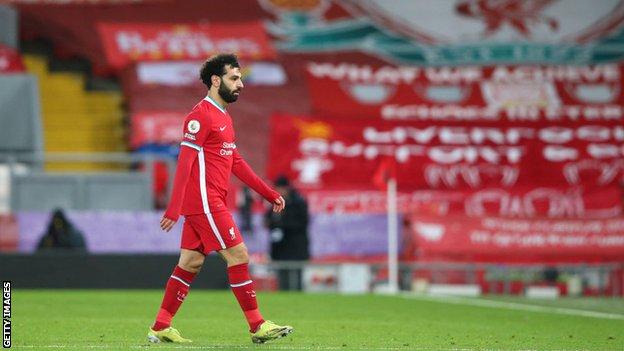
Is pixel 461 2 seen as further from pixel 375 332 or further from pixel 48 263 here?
pixel 375 332

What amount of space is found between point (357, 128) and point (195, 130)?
2108 cm

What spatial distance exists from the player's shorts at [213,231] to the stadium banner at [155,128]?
1935 cm

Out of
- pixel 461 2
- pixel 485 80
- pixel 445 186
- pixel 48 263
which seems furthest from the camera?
pixel 461 2

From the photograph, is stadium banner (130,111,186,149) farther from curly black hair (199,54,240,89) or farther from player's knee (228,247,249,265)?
player's knee (228,247,249,265)

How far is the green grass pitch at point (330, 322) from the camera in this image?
10617 millimetres

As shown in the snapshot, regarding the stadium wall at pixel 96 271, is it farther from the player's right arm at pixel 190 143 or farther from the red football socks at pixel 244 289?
the player's right arm at pixel 190 143

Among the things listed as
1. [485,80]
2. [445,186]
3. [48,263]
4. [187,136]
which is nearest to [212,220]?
[187,136]

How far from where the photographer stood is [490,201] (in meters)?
29.2

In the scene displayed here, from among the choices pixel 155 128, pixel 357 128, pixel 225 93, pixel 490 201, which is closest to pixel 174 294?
pixel 225 93

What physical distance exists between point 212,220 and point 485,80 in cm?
2376

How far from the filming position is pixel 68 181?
2445 cm

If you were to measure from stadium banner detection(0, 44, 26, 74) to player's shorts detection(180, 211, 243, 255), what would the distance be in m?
20.6

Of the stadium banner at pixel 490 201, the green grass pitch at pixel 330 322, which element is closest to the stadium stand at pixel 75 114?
the stadium banner at pixel 490 201

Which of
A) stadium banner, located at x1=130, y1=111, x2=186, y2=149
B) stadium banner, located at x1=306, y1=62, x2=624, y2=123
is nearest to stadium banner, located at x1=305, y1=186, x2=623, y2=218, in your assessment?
stadium banner, located at x1=130, y1=111, x2=186, y2=149
